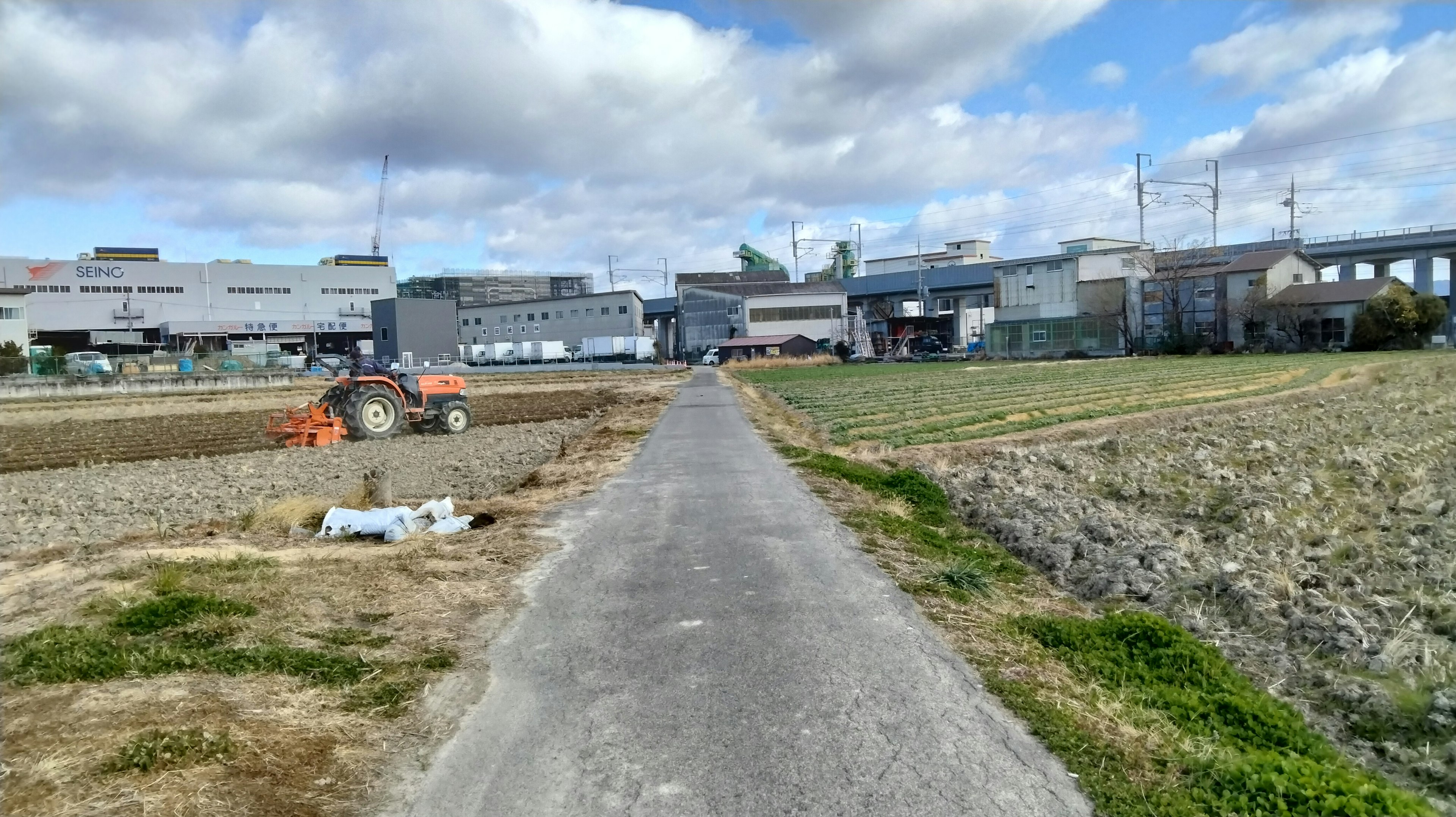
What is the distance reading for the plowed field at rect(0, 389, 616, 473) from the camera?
23438 millimetres

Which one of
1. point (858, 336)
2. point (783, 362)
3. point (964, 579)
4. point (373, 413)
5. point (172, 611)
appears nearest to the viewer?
point (172, 611)

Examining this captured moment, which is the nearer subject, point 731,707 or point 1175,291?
point 731,707

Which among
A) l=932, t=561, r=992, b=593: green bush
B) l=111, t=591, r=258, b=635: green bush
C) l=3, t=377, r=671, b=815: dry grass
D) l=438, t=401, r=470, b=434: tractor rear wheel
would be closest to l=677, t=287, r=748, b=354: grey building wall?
l=438, t=401, r=470, b=434: tractor rear wheel

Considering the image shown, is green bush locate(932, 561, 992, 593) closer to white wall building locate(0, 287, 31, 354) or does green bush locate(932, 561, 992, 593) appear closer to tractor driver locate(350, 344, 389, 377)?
tractor driver locate(350, 344, 389, 377)

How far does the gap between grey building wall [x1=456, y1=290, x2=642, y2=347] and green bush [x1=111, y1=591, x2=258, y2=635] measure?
293 ft

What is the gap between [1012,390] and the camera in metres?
37.1

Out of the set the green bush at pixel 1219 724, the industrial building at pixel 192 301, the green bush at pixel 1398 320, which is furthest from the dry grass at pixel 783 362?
the green bush at pixel 1219 724

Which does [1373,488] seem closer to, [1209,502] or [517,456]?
[1209,502]

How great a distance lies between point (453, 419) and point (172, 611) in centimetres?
1995

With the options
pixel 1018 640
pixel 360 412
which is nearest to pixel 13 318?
pixel 360 412

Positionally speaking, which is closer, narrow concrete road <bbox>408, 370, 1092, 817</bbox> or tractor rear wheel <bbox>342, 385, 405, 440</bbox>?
narrow concrete road <bbox>408, 370, 1092, 817</bbox>

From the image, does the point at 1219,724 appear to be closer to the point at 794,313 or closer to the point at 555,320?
the point at 794,313

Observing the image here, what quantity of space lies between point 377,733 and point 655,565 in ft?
13.7

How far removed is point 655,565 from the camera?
924 centimetres
